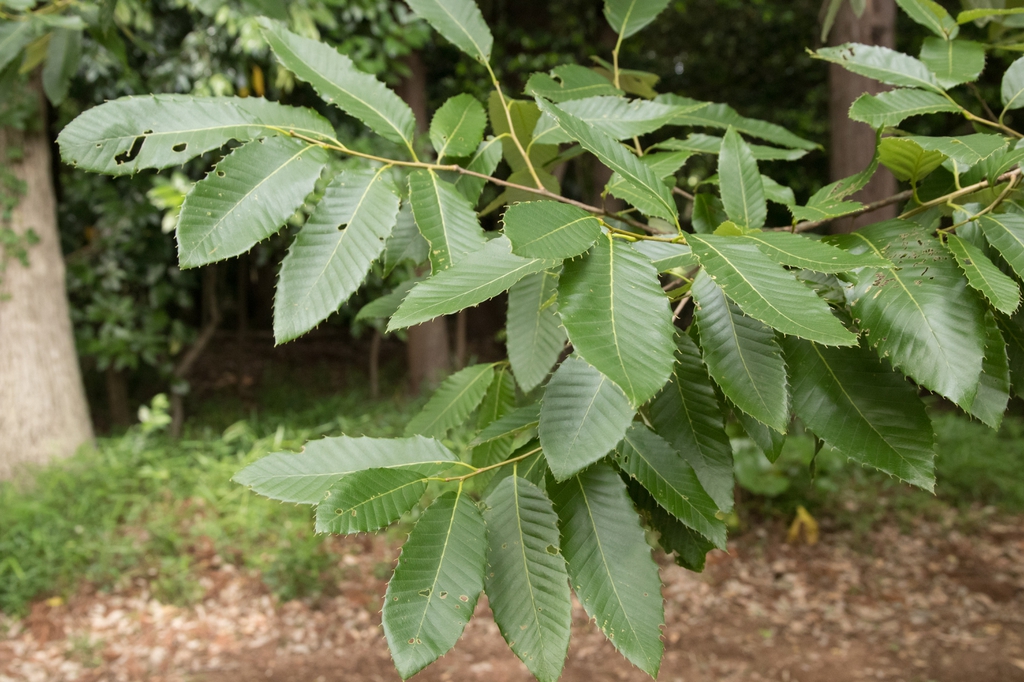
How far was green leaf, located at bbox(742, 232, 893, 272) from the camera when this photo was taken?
555mm

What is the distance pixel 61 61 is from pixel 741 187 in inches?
64.8

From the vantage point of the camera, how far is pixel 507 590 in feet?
2.06

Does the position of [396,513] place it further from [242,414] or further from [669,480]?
[242,414]

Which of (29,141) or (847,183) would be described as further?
(29,141)

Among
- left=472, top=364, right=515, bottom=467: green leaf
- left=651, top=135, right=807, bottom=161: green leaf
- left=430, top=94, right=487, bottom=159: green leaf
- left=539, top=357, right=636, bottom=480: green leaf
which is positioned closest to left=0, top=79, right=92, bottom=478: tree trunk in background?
left=472, top=364, right=515, bottom=467: green leaf

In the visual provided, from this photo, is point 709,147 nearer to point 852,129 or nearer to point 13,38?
point 13,38

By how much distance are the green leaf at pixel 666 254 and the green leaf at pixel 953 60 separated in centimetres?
56

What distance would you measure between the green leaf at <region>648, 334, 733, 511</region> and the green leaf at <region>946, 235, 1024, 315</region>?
26 cm

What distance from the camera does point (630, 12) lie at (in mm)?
1121

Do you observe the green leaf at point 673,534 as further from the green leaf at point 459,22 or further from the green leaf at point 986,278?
→ the green leaf at point 459,22

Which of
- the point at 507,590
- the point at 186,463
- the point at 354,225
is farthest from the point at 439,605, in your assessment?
the point at 186,463

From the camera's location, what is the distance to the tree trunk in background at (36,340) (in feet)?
12.7

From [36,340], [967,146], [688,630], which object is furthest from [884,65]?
[36,340]

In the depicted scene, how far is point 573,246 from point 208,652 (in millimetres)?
3165
